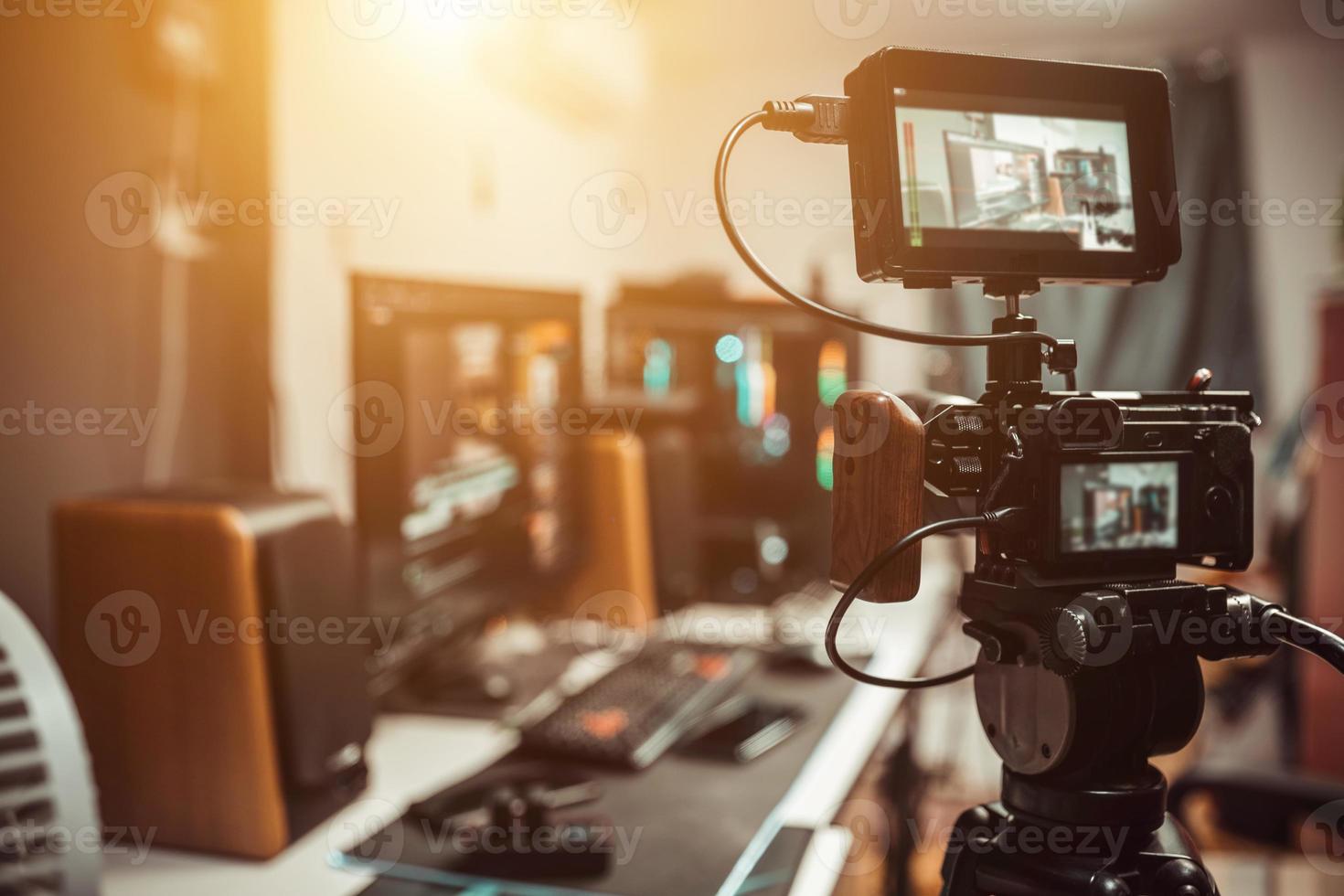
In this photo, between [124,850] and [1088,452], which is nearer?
[1088,452]

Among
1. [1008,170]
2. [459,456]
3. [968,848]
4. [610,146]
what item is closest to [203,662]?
[459,456]

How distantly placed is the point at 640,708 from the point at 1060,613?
711 millimetres

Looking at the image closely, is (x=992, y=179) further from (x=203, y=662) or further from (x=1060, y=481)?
(x=203, y=662)

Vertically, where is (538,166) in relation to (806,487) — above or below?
above

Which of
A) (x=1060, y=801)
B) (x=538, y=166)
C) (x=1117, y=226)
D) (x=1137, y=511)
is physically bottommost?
(x=1060, y=801)

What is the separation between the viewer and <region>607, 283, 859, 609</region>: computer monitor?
190cm

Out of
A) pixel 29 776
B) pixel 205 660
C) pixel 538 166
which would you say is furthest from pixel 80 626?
pixel 538 166

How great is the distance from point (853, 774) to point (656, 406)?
36.6 inches

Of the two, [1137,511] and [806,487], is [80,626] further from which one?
[806,487]

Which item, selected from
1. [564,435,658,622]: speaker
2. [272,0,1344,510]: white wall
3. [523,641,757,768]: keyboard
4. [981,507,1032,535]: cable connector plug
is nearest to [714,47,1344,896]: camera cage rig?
[981,507,1032,535]: cable connector plug

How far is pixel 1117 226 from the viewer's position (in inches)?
23.5

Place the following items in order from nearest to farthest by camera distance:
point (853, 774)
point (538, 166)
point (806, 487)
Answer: point (853, 774)
point (806, 487)
point (538, 166)

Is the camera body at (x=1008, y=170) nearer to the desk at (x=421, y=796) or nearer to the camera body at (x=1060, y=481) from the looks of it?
the camera body at (x=1060, y=481)

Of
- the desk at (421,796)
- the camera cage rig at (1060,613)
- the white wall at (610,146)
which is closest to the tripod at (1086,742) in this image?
the camera cage rig at (1060,613)
